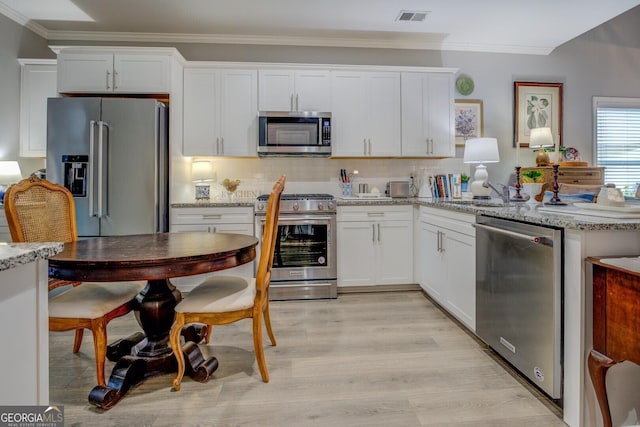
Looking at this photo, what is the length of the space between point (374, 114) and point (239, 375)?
9.52 feet

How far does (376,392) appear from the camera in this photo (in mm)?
1805

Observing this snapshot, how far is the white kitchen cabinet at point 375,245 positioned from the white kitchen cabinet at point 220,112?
1.30 meters

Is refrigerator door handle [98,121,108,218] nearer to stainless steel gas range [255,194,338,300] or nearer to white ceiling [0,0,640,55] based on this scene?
white ceiling [0,0,640,55]

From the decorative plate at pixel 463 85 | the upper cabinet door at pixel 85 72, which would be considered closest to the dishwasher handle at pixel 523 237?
the decorative plate at pixel 463 85

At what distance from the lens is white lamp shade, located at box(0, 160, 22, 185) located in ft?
10.9

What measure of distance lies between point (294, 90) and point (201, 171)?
137 cm

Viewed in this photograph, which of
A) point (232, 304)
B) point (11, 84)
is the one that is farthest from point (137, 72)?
point (232, 304)

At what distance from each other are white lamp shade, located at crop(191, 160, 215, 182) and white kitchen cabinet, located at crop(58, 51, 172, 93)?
0.84m

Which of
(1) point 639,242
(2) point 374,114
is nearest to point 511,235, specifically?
(1) point 639,242

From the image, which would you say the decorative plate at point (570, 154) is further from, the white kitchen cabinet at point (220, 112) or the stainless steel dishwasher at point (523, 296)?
the white kitchen cabinet at point (220, 112)

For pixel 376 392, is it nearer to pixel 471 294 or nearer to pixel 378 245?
pixel 471 294

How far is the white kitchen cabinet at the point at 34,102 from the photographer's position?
3.52 m

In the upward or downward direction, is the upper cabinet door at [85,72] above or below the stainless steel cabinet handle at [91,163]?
above

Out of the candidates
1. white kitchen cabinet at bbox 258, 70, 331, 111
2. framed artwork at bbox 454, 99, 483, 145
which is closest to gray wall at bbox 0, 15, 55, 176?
white kitchen cabinet at bbox 258, 70, 331, 111
